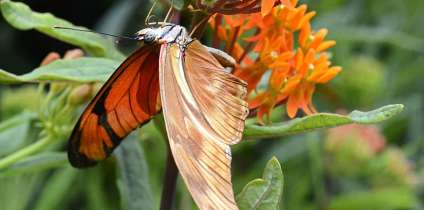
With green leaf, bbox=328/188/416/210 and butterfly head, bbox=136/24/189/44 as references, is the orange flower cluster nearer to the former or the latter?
butterfly head, bbox=136/24/189/44

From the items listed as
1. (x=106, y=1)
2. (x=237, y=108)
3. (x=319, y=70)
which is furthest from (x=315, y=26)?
(x=237, y=108)

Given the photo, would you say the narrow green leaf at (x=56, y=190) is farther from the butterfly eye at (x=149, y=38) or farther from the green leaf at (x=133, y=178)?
the butterfly eye at (x=149, y=38)

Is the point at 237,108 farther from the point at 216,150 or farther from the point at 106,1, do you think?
the point at 106,1

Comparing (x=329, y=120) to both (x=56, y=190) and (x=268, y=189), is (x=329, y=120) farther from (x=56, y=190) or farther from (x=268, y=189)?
(x=56, y=190)

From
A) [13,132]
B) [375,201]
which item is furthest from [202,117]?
[375,201]

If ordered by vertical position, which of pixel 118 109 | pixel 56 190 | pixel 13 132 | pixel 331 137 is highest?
pixel 118 109

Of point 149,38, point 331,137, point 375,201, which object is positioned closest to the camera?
point 149,38

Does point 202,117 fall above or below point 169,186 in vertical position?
above
